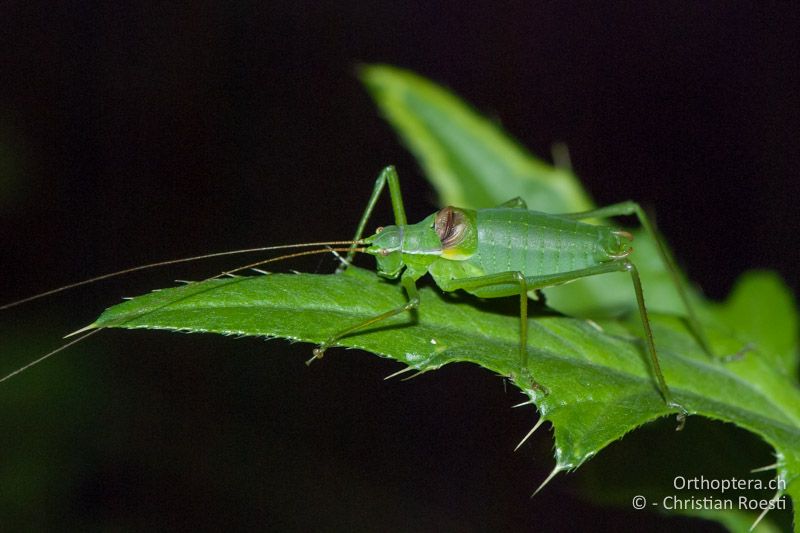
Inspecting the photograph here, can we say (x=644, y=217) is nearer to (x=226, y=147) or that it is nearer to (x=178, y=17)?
(x=226, y=147)

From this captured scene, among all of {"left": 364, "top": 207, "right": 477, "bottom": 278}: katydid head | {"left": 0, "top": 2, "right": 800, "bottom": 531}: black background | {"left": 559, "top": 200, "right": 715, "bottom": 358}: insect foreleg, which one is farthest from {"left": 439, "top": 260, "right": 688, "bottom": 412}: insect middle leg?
{"left": 0, "top": 2, "right": 800, "bottom": 531}: black background

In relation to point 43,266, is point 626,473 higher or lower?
lower

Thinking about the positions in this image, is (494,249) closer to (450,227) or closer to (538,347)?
(450,227)

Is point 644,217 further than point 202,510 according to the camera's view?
No

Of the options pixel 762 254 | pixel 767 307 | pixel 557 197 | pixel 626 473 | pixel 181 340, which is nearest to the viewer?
pixel 626 473

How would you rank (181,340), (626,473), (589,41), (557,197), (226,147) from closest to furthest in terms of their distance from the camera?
(626,473) < (557,197) < (181,340) < (226,147) < (589,41)

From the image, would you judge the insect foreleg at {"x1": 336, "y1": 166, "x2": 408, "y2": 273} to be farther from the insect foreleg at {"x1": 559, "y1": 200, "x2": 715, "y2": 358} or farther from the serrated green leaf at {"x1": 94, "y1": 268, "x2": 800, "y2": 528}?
the insect foreleg at {"x1": 559, "y1": 200, "x2": 715, "y2": 358}

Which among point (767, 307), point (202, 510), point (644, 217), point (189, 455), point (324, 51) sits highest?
point (324, 51)

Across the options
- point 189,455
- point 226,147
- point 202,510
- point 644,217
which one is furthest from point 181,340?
point 644,217
